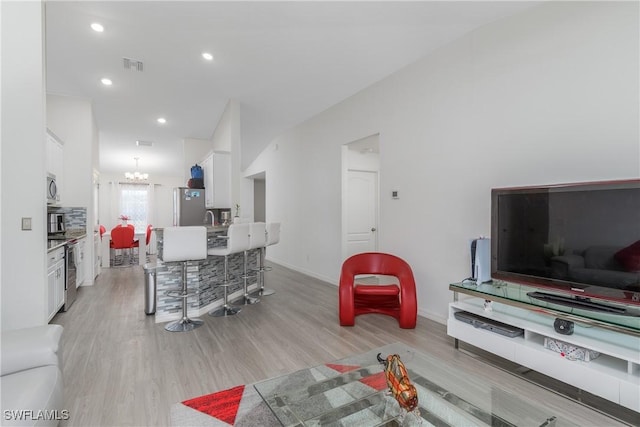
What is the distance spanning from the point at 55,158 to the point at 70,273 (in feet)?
5.90

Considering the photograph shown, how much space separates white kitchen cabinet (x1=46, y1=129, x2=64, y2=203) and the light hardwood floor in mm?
1946

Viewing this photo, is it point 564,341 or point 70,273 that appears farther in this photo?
point 70,273

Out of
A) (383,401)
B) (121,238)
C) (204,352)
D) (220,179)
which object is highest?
(220,179)

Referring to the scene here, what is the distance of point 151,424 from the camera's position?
1839 mm

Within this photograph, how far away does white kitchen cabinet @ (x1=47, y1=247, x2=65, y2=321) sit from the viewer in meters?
3.33

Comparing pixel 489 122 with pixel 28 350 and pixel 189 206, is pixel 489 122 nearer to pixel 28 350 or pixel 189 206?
pixel 28 350

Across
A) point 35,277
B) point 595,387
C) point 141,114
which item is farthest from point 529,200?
point 141,114

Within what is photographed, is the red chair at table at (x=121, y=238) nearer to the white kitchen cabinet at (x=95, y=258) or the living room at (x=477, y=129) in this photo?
the white kitchen cabinet at (x=95, y=258)

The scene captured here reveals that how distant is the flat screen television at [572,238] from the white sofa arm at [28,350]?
127 inches

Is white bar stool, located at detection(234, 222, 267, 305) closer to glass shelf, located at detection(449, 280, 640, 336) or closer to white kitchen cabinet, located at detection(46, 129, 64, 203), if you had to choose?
glass shelf, located at detection(449, 280, 640, 336)

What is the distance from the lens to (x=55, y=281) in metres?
3.53

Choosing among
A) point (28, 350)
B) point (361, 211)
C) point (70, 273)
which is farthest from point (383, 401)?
point (70, 273)

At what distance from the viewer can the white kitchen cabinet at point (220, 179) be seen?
5.51 m

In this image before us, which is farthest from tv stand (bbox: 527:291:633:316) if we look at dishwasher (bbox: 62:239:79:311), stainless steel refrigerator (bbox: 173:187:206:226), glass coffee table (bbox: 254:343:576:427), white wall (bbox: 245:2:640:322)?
stainless steel refrigerator (bbox: 173:187:206:226)
